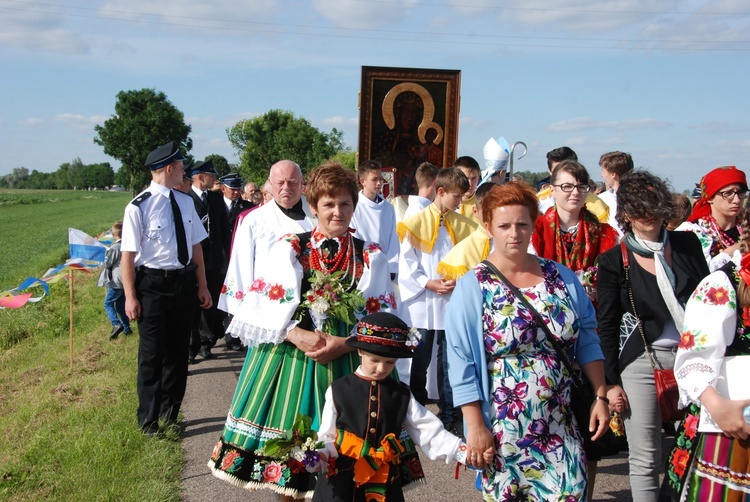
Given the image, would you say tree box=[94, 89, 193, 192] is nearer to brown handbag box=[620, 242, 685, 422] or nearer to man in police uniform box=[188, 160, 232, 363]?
man in police uniform box=[188, 160, 232, 363]

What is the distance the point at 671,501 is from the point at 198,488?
10.5ft

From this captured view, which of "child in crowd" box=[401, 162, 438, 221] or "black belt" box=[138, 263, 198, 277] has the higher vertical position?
"child in crowd" box=[401, 162, 438, 221]

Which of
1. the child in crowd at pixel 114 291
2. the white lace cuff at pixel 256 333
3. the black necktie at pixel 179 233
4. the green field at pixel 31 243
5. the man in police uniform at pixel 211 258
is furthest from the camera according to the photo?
the green field at pixel 31 243

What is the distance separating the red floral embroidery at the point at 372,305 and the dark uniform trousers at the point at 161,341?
2.92 meters

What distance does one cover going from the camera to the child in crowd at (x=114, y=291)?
11133mm

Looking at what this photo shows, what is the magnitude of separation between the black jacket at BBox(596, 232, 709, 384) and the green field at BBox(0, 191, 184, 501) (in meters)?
3.00

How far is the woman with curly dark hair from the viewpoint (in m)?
4.14

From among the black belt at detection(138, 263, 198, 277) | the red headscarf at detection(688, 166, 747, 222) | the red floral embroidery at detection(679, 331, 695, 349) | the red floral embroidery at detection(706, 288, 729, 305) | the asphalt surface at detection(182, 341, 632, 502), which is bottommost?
the asphalt surface at detection(182, 341, 632, 502)

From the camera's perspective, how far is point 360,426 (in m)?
3.56

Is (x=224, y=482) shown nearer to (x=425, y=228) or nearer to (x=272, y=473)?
(x=272, y=473)

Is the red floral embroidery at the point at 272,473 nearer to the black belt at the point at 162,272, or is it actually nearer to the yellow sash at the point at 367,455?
the yellow sash at the point at 367,455

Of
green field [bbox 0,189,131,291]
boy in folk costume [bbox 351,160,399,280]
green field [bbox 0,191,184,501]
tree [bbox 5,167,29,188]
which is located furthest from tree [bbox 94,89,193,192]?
tree [bbox 5,167,29,188]

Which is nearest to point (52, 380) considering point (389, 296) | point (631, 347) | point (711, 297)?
point (389, 296)

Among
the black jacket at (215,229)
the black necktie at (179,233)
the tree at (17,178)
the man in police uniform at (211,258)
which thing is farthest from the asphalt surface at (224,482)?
the tree at (17,178)
